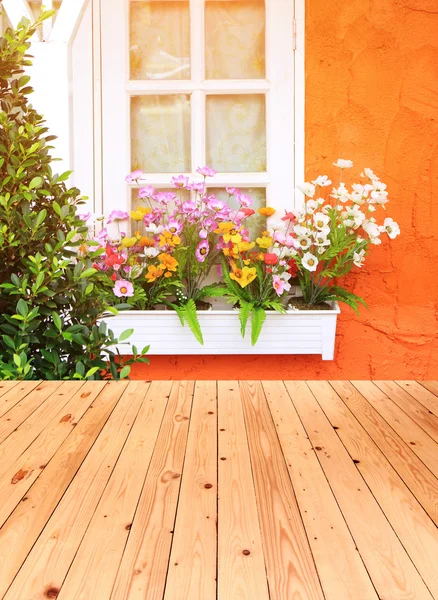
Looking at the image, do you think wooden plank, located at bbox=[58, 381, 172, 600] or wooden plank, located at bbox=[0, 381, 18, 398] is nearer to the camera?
wooden plank, located at bbox=[58, 381, 172, 600]

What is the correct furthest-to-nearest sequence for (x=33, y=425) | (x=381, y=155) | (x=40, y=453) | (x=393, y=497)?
(x=381, y=155) → (x=33, y=425) → (x=40, y=453) → (x=393, y=497)

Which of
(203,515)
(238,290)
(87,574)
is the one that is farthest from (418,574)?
(238,290)

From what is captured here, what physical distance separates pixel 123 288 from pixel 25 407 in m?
0.81

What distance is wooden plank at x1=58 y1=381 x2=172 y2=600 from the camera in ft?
3.79

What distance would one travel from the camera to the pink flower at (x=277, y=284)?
295cm

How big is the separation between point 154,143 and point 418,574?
2428 millimetres

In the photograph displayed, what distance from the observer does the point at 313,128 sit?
3.15 metres

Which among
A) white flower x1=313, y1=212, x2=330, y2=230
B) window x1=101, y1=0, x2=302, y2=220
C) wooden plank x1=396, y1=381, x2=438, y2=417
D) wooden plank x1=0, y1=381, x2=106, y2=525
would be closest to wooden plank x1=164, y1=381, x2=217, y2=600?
wooden plank x1=0, y1=381, x2=106, y2=525

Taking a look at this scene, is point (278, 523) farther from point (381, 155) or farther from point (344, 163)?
point (381, 155)

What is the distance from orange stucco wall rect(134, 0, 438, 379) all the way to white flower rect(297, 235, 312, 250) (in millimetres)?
337

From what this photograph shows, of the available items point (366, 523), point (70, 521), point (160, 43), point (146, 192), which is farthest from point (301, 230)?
point (70, 521)

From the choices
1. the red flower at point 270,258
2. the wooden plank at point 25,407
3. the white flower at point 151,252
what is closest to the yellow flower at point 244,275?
the red flower at point 270,258

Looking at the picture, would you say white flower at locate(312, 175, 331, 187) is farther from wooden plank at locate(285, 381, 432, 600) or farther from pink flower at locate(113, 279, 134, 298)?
wooden plank at locate(285, 381, 432, 600)

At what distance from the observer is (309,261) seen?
9.75 ft
